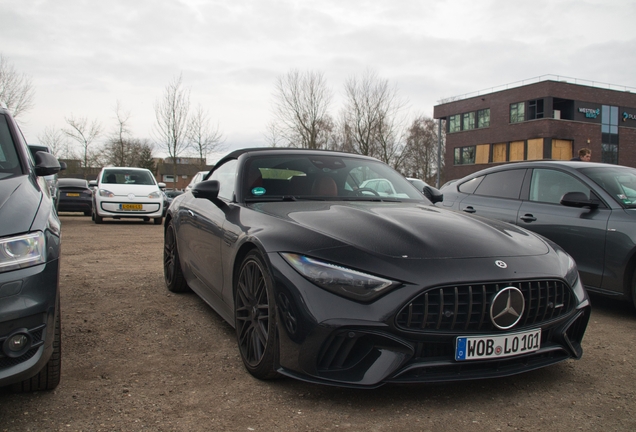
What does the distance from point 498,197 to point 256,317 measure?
3.91 m

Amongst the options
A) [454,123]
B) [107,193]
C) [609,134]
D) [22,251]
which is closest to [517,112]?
[454,123]

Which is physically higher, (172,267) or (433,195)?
(433,195)

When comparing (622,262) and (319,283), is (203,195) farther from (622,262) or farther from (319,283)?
(622,262)

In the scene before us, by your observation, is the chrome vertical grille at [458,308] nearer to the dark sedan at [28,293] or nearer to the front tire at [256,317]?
the front tire at [256,317]

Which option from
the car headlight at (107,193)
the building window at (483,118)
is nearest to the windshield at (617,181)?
the car headlight at (107,193)

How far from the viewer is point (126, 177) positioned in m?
15.5

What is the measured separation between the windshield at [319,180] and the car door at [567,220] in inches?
66.9

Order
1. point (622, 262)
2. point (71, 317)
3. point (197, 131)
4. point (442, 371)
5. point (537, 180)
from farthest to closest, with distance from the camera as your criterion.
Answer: point (197, 131) < point (537, 180) < point (622, 262) < point (71, 317) < point (442, 371)

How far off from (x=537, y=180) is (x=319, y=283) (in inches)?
156

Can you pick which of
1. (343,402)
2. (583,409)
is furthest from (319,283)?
(583,409)

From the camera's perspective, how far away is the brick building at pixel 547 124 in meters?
41.6

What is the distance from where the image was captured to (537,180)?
230 inches

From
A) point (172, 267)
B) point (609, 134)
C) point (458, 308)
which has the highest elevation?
point (609, 134)

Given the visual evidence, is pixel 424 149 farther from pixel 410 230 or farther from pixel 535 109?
pixel 410 230
